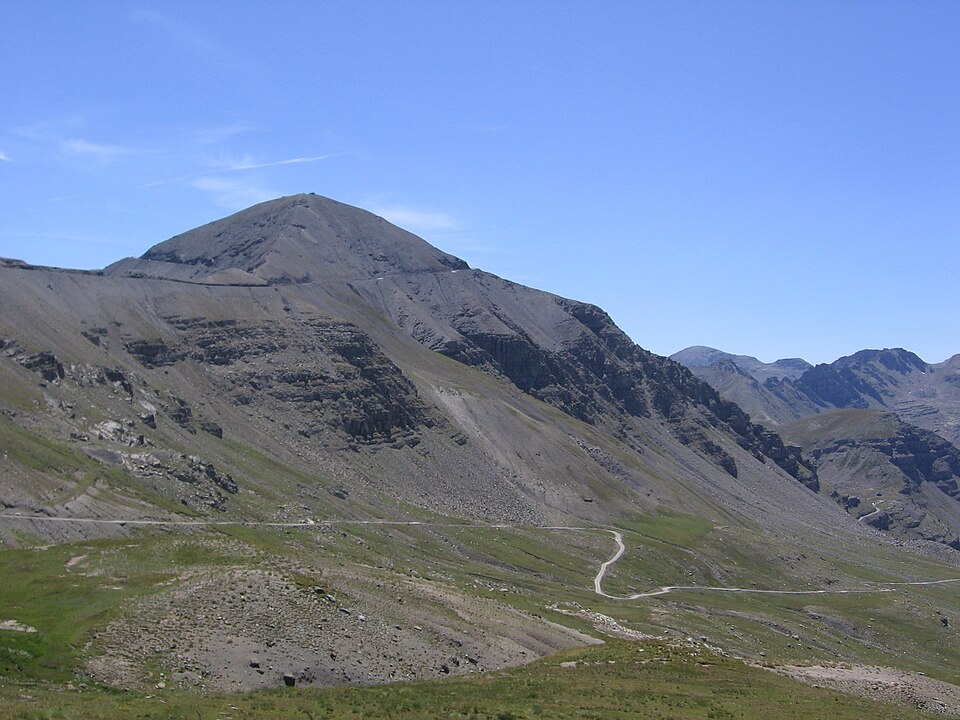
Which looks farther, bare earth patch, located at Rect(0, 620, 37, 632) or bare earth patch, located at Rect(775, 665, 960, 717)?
bare earth patch, located at Rect(775, 665, 960, 717)

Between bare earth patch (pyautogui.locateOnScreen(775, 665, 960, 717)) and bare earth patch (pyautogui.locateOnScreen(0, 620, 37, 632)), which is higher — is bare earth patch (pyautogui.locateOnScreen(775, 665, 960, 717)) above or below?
above

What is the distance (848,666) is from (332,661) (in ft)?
136

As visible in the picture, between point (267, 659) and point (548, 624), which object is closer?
point (267, 659)

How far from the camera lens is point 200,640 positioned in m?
57.1

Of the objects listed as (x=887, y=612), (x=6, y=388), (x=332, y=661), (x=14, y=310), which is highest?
(x=14, y=310)

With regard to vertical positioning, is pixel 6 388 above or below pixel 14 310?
below

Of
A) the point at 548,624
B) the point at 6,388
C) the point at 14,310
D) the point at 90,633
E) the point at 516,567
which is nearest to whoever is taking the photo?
the point at 90,633

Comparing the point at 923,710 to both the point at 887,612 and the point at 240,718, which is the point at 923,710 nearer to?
the point at 240,718

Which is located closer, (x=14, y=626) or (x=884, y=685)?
(x=14, y=626)

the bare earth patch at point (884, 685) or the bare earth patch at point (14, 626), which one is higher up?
the bare earth patch at point (884, 685)

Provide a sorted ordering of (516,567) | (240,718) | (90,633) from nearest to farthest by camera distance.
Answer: (240,718) → (90,633) → (516,567)

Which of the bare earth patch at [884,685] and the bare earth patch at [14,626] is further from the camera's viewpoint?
the bare earth patch at [884,685]

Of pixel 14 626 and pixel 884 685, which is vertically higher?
pixel 884 685

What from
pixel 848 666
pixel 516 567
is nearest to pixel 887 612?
pixel 516 567
